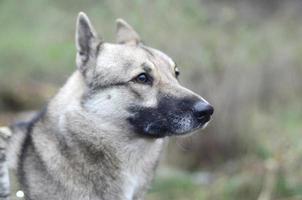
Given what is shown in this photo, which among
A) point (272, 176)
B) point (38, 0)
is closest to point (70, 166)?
point (272, 176)

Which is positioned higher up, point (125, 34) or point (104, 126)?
point (125, 34)

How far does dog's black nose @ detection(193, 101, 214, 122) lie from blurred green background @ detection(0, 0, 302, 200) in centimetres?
321

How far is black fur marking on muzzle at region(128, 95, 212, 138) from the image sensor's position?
18.6ft

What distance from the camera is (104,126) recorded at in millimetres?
5918

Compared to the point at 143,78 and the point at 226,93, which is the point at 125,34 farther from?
the point at 226,93

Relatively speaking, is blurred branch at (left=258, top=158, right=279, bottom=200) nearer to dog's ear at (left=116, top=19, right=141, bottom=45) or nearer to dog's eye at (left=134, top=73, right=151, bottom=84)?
dog's ear at (left=116, top=19, right=141, bottom=45)

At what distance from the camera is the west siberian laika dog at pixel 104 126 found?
227 inches

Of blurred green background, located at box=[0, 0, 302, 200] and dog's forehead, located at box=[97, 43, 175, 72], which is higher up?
dog's forehead, located at box=[97, 43, 175, 72]

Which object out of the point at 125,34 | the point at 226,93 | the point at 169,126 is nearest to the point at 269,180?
the point at 226,93

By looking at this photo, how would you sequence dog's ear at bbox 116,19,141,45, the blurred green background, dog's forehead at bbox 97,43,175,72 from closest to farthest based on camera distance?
1. dog's forehead at bbox 97,43,175,72
2. dog's ear at bbox 116,19,141,45
3. the blurred green background

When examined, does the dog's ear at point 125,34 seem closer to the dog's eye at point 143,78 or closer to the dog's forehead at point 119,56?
the dog's forehead at point 119,56

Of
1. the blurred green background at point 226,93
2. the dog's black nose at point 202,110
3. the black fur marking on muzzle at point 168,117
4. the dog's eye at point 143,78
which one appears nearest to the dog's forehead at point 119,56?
the dog's eye at point 143,78

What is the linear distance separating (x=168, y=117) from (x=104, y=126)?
531 millimetres

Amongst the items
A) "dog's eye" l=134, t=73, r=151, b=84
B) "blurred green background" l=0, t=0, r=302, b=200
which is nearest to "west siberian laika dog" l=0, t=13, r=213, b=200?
"dog's eye" l=134, t=73, r=151, b=84
